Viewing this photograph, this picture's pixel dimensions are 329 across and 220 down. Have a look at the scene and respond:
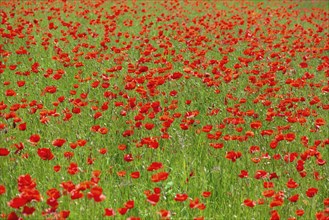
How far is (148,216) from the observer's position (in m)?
3.15

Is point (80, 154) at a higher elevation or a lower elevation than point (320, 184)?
higher

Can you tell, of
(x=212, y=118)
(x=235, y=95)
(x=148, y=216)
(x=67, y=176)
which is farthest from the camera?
(x=235, y=95)

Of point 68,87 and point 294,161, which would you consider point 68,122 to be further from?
point 294,161

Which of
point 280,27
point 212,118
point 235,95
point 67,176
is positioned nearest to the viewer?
point 67,176

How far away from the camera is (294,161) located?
411cm

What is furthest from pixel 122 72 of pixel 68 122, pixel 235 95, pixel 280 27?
pixel 280 27

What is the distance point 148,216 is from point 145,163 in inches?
31.5

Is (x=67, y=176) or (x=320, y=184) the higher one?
(x=67, y=176)

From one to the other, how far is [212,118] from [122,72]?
2029 mm

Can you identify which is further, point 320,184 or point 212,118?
point 212,118

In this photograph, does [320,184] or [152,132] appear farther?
[152,132]

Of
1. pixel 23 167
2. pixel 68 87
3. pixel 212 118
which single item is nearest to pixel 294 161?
pixel 212 118

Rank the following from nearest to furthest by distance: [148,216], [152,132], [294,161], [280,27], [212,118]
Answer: [148,216] < [294,161] < [152,132] < [212,118] < [280,27]

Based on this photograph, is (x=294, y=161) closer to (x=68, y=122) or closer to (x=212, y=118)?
(x=212, y=118)
